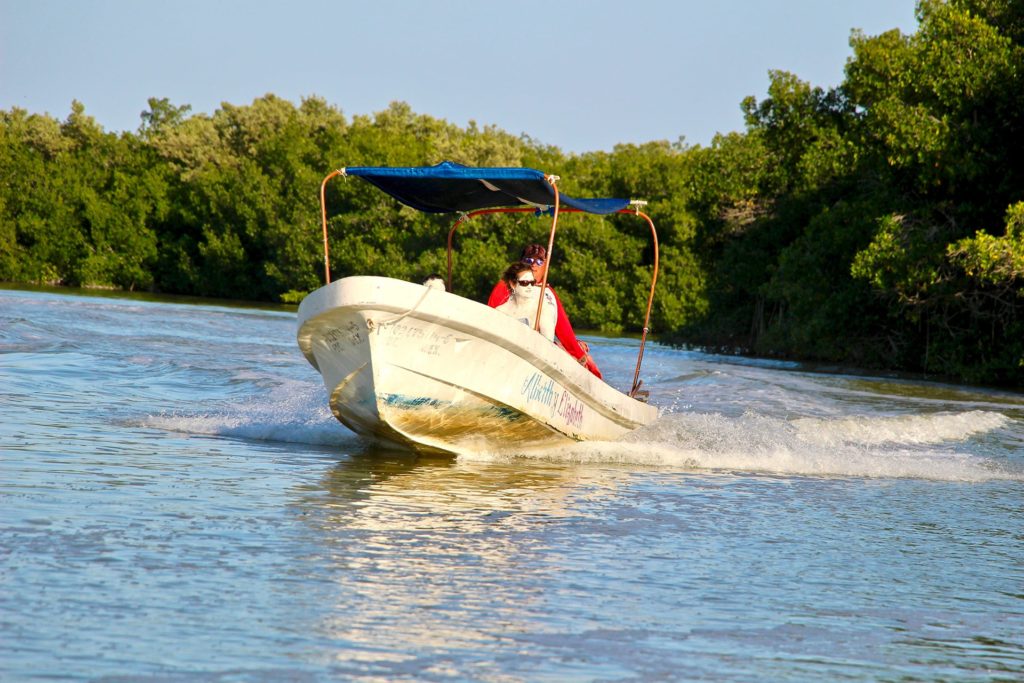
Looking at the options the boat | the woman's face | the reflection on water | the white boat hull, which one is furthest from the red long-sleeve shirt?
the reflection on water

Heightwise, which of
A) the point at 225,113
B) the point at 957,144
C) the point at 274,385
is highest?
the point at 225,113

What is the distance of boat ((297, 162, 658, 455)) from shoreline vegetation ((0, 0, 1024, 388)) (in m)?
13.6

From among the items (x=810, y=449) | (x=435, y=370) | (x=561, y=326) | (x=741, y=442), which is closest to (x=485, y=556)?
(x=435, y=370)

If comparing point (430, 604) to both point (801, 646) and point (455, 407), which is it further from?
point (455, 407)

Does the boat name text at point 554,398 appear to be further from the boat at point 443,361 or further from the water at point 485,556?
the water at point 485,556

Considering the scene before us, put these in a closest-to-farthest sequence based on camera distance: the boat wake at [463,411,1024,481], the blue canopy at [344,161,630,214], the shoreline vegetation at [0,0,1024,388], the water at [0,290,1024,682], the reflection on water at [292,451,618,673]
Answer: the water at [0,290,1024,682]
the reflection on water at [292,451,618,673]
the blue canopy at [344,161,630,214]
the boat wake at [463,411,1024,481]
the shoreline vegetation at [0,0,1024,388]

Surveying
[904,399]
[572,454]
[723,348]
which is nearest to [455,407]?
[572,454]

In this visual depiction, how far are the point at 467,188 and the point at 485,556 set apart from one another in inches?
192

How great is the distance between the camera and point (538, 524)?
21.2ft

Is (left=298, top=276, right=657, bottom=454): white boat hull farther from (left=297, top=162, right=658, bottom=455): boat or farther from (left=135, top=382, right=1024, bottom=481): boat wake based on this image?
(left=135, top=382, right=1024, bottom=481): boat wake

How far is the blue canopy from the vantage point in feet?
28.7

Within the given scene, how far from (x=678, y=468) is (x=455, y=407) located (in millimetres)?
2065

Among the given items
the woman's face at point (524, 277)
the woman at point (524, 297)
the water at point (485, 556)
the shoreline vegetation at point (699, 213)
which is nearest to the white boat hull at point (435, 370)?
the water at point (485, 556)

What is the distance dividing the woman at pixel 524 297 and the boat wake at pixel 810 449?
45.1 inches
